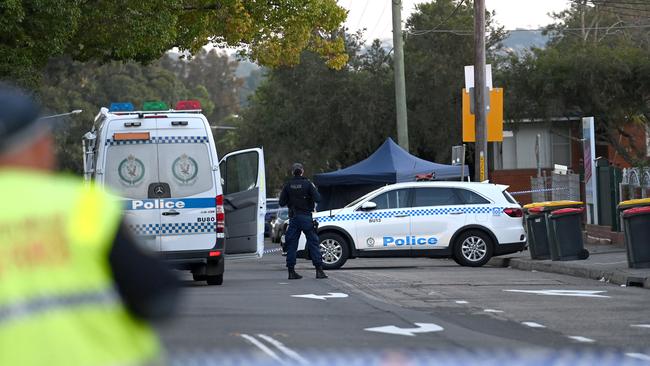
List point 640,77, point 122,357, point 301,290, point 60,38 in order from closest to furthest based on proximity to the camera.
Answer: point 122,357, point 301,290, point 60,38, point 640,77

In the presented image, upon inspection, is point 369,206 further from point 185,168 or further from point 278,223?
point 278,223

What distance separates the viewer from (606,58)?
142 feet

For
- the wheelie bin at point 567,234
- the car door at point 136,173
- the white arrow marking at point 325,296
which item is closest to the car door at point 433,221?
the wheelie bin at point 567,234

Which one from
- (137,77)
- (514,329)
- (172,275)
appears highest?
(137,77)

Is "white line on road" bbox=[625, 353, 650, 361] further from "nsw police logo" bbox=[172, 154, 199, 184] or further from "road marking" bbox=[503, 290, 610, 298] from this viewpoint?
"nsw police logo" bbox=[172, 154, 199, 184]

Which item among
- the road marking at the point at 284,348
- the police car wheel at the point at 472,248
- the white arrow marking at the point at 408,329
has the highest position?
the police car wheel at the point at 472,248

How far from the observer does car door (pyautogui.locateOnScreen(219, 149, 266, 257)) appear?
18.8 m

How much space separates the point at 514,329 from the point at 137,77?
7362cm

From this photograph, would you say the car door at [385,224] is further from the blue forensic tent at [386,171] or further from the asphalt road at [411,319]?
the blue forensic tent at [386,171]

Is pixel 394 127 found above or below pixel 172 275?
above

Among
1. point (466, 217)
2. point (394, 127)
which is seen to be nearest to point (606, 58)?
point (394, 127)

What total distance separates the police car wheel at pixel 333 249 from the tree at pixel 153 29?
5.22 m

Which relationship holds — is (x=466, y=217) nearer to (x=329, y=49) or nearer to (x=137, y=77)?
(x=329, y=49)

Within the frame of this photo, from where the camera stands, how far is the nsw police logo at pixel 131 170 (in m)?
17.3
